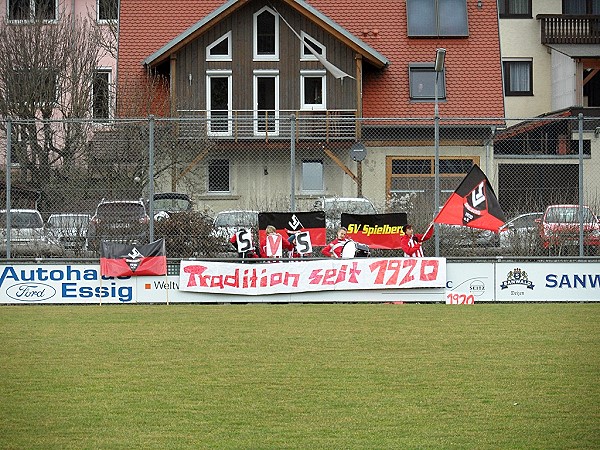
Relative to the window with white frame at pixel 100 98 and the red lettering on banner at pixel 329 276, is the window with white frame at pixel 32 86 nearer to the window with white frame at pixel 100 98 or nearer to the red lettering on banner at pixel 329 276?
the window with white frame at pixel 100 98

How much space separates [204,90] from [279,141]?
16022 millimetres

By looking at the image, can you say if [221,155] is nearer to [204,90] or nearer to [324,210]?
[324,210]

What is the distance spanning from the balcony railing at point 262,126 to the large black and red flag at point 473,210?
395 cm

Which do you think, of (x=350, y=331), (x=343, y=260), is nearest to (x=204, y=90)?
(x=343, y=260)

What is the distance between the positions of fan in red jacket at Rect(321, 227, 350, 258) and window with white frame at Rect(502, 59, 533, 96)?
31.1 m

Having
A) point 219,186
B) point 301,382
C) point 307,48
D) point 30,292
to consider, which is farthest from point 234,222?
point 307,48

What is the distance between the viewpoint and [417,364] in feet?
46.6

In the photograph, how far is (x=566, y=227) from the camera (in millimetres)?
24828

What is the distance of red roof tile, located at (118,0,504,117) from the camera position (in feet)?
144

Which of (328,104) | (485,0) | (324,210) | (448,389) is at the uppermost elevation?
(485,0)

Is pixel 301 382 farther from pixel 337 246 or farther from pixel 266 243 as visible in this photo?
pixel 266 243

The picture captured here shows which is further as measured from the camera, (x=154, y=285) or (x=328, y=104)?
(x=328, y=104)

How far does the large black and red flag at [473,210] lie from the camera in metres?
23.8

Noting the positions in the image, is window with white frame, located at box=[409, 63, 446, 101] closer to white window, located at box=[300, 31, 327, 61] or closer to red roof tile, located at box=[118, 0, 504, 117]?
red roof tile, located at box=[118, 0, 504, 117]
